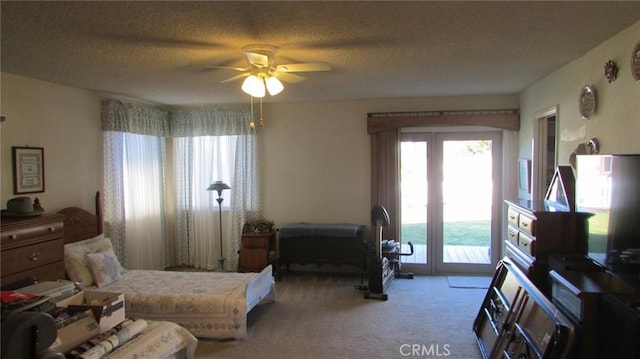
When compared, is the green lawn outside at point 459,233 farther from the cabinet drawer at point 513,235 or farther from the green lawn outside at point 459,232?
the cabinet drawer at point 513,235

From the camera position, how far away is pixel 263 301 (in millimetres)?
4270

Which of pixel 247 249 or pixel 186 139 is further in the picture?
pixel 186 139

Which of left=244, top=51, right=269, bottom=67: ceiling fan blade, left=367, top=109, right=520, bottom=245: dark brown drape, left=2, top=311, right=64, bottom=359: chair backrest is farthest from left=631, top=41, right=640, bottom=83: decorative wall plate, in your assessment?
left=2, top=311, right=64, bottom=359: chair backrest

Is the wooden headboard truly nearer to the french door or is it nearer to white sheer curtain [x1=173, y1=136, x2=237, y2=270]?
white sheer curtain [x1=173, y1=136, x2=237, y2=270]

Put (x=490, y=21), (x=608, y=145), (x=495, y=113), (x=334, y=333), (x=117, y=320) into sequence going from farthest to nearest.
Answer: (x=495, y=113)
(x=334, y=333)
(x=608, y=145)
(x=490, y=21)
(x=117, y=320)

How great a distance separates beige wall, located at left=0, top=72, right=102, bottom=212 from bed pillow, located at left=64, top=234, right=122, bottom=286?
49 cm

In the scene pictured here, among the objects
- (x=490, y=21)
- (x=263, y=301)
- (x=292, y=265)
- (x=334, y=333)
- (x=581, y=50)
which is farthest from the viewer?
(x=292, y=265)

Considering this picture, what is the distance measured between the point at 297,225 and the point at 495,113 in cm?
300

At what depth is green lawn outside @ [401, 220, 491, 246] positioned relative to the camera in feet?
17.5

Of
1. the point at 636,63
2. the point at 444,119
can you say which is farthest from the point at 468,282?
the point at 636,63

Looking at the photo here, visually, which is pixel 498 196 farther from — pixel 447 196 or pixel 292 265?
pixel 292 265

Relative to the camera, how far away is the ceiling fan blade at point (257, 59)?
2.76 metres

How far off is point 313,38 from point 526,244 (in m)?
2.22

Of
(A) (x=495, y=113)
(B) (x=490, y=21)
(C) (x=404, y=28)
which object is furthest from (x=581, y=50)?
(A) (x=495, y=113)
